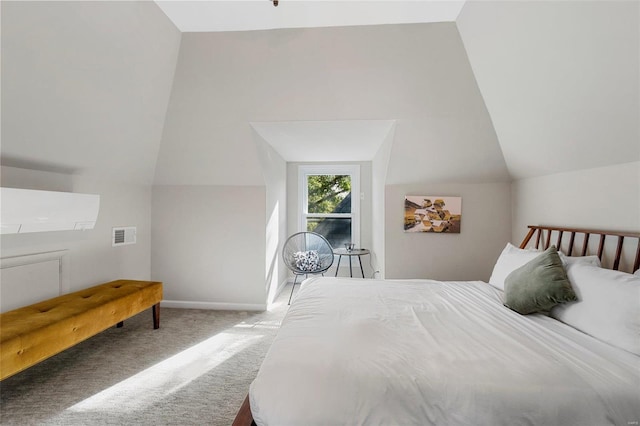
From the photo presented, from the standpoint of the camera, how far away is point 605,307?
4.62ft

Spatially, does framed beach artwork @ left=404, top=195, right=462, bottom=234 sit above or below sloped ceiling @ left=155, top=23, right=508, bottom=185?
below

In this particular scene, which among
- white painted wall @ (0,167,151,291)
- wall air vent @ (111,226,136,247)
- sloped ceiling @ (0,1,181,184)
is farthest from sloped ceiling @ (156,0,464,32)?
wall air vent @ (111,226,136,247)

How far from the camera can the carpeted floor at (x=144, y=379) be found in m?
1.70

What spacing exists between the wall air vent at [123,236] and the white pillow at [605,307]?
156 inches

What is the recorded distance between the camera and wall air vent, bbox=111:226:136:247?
3.05 metres

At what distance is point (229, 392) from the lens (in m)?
1.92

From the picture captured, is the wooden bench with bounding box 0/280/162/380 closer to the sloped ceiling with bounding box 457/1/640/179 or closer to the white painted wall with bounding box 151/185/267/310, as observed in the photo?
the white painted wall with bounding box 151/185/267/310

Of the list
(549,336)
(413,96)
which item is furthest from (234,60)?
(549,336)

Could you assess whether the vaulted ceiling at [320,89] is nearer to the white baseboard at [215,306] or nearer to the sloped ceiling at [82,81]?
the sloped ceiling at [82,81]

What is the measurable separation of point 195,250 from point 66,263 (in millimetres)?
1231

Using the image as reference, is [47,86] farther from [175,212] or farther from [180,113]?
[175,212]

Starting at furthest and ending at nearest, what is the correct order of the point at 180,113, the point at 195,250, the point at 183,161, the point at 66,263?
the point at 195,250
the point at 183,161
the point at 180,113
the point at 66,263

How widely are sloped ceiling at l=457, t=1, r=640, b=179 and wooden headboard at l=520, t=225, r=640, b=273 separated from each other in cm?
51

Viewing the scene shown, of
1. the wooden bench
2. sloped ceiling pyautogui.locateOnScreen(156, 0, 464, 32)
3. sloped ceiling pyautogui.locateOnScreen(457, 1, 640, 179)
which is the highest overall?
sloped ceiling pyautogui.locateOnScreen(156, 0, 464, 32)
